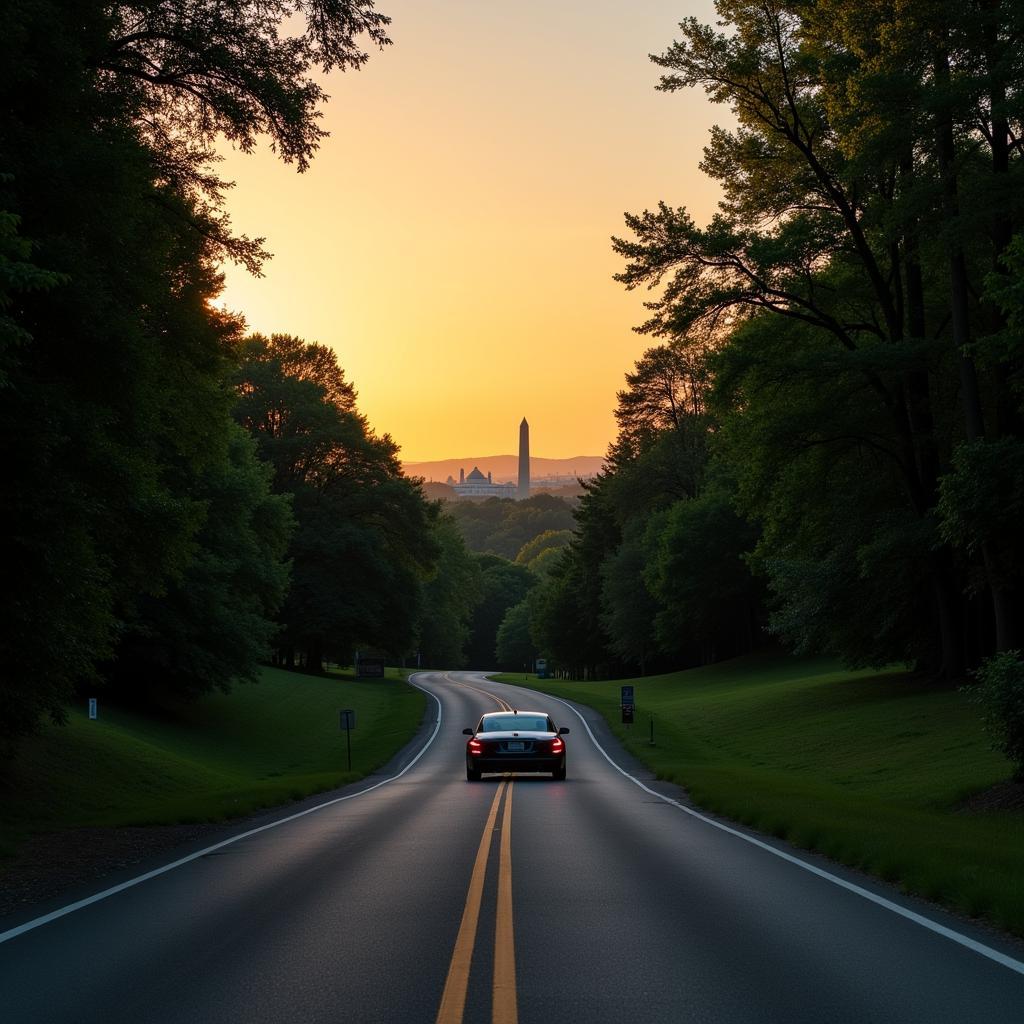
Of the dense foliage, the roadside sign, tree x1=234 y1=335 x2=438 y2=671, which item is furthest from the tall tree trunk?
the roadside sign

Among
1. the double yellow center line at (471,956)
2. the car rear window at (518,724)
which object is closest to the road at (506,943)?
the double yellow center line at (471,956)

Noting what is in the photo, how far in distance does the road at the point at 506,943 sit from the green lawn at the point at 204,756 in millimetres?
6045

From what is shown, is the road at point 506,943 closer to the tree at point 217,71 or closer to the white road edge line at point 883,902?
the white road edge line at point 883,902

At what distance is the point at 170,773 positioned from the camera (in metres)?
30.1

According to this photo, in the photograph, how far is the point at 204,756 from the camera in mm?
39688

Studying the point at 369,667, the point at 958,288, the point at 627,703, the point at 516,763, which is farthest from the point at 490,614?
the point at 958,288

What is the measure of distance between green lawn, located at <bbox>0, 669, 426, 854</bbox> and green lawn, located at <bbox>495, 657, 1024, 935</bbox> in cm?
954

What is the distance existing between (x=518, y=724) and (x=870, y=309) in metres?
21.1

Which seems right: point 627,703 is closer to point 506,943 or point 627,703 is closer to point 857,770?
point 857,770

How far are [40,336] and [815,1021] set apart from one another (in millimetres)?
13427

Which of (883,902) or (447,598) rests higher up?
(447,598)

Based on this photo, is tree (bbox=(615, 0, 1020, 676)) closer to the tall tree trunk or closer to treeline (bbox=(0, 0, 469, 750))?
the tall tree trunk

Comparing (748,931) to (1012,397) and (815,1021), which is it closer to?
(815,1021)

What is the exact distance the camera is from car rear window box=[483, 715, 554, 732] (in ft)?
92.5
